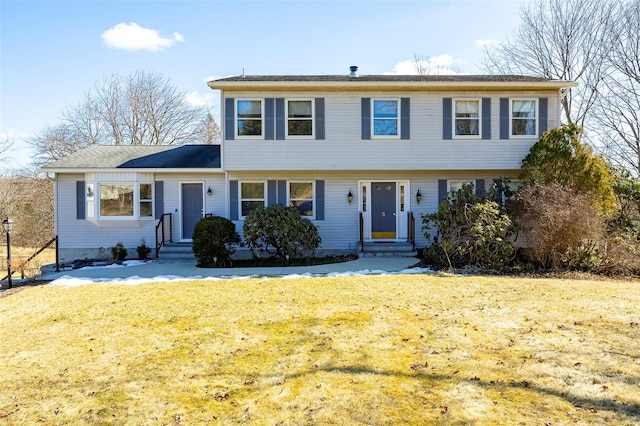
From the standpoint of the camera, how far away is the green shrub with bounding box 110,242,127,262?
1230 centimetres

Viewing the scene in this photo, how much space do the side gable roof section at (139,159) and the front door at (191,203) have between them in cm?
80

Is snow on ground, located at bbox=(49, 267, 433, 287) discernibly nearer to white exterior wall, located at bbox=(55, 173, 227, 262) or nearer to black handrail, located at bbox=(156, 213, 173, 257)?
black handrail, located at bbox=(156, 213, 173, 257)

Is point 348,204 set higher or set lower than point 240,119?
lower

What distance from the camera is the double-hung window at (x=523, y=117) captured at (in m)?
12.1

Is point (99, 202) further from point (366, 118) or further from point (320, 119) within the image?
point (366, 118)

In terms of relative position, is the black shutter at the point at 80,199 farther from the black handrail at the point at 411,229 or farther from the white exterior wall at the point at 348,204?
the black handrail at the point at 411,229

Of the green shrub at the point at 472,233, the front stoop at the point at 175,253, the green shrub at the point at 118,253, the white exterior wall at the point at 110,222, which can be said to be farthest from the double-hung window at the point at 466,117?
the green shrub at the point at 118,253

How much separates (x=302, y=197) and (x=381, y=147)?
3161 millimetres

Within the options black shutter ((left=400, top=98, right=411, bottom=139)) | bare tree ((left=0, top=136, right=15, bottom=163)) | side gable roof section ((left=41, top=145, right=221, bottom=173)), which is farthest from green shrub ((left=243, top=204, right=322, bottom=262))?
bare tree ((left=0, top=136, right=15, bottom=163))

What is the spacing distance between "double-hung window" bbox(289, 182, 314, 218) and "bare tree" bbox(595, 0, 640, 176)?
49.8 ft

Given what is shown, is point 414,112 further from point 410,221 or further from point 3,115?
point 3,115

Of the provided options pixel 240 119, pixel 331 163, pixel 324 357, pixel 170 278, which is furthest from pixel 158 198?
pixel 324 357

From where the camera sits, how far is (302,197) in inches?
507

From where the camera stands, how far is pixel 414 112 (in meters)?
12.1
